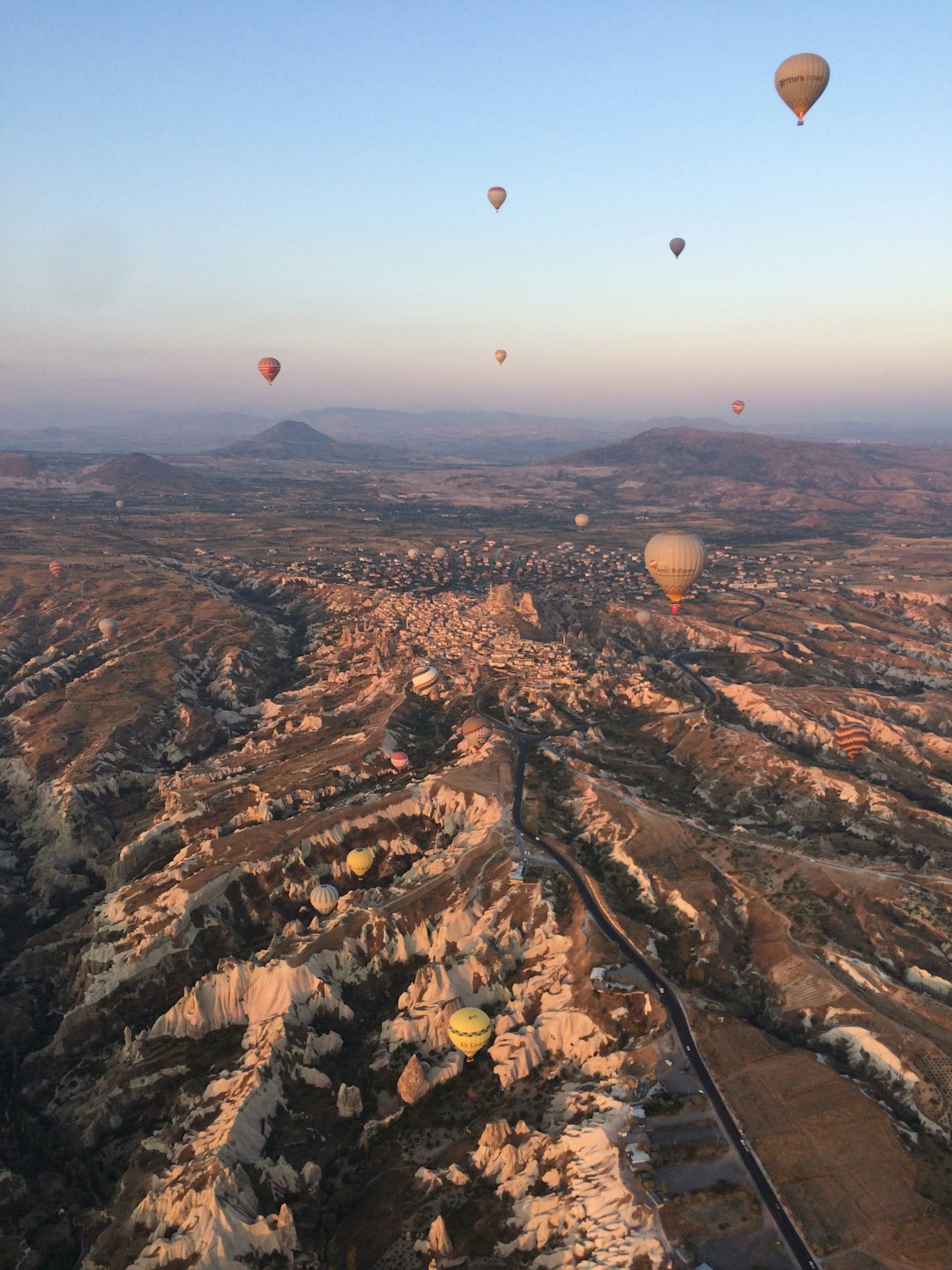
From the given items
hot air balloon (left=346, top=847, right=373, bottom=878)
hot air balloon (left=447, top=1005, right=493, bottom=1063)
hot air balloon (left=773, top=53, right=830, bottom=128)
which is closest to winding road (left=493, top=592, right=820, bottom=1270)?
hot air balloon (left=447, top=1005, right=493, bottom=1063)

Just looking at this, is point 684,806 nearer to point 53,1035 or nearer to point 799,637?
point 53,1035

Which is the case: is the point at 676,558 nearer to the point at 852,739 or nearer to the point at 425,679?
the point at 852,739

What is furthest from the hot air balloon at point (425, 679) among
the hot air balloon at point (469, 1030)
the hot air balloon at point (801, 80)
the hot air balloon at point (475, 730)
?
the hot air balloon at point (801, 80)

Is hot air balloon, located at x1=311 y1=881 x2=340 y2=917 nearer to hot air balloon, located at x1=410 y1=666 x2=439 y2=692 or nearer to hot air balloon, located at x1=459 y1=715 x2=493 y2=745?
hot air balloon, located at x1=459 y1=715 x2=493 y2=745

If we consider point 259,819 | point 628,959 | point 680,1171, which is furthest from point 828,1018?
point 259,819

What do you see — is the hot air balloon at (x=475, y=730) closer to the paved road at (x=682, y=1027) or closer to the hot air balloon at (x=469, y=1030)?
the paved road at (x=682, y=1027)
